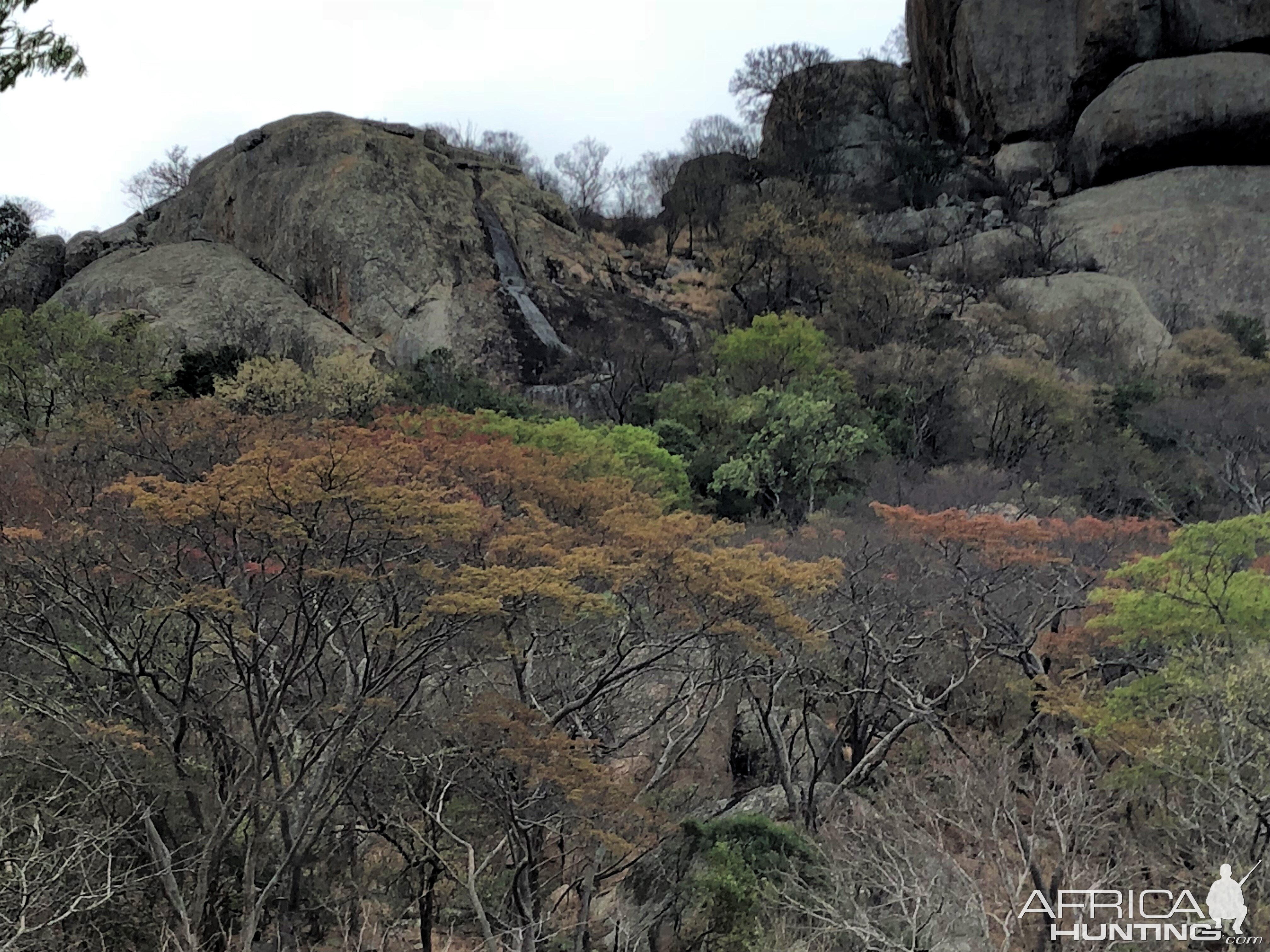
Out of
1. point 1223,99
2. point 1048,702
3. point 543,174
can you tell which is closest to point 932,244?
point 1223,99

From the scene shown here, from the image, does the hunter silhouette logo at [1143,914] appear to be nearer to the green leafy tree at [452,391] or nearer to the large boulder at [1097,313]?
the green leafy tree at [452,391]

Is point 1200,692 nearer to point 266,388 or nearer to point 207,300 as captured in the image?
point 266,388

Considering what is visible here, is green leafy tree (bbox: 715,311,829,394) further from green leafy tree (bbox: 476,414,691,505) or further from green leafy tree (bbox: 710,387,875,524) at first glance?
green leafy tree (bbox: 476,414,691,505)

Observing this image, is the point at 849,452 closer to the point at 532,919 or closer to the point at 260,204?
the point at 532,919

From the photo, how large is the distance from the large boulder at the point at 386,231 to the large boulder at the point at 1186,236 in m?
26.1

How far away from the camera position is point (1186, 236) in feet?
148

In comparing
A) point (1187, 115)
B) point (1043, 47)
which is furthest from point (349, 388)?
point (1043, 47)

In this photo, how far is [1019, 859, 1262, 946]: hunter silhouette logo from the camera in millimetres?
8938

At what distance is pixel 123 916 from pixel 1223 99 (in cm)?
5533

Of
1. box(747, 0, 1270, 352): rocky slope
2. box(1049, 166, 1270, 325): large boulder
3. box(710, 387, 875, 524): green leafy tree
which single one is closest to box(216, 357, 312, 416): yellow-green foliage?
box(710, 387, 875, 524): green leafy tree

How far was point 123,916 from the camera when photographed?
36.3ft

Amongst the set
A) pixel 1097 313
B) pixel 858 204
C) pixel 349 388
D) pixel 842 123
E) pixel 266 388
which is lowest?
pixel 1097 313

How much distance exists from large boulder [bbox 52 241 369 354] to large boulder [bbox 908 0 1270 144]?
39651 millimetres

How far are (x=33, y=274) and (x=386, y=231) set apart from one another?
16.8 m
